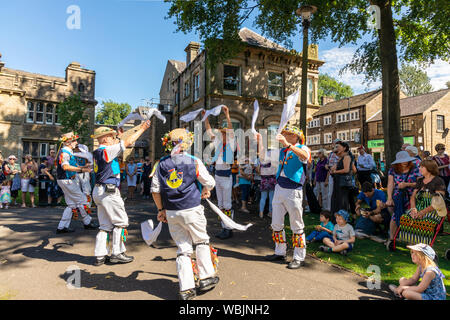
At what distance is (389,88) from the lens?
924cm

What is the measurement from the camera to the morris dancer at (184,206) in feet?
11.1

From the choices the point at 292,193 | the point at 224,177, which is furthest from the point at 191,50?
the point at 292,193

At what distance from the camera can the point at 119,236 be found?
4426 millimetres

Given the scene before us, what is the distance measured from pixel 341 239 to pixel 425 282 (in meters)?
2.18

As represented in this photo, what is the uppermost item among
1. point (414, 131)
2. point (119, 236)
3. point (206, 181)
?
point (414, 131)

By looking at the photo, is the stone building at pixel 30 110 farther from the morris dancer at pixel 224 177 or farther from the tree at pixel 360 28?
the morris dancer at pixel 224 177

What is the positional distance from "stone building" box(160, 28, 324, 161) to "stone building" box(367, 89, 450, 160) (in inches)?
663

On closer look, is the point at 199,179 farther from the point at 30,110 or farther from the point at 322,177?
the point at 30,110

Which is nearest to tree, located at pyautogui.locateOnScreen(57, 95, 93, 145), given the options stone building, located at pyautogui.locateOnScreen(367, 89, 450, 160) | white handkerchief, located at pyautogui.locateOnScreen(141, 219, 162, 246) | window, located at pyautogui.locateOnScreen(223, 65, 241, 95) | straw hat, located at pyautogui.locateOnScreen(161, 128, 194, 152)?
window, located at pyautogui.locateOnScreen(223, 65, 241, 95)

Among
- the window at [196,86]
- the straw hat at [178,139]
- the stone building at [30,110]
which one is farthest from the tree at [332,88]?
the straw hat at [178,139]

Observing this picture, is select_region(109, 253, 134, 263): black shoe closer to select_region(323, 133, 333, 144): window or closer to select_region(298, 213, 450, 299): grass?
select_region(298, 213, 450, 299): grass
